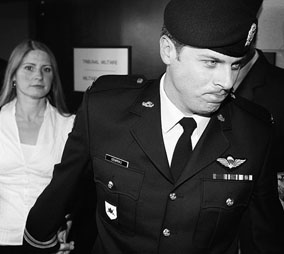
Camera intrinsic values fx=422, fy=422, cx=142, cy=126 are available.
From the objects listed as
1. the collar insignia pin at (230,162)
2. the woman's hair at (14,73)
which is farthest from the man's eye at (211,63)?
the woman's hair at (14,73)

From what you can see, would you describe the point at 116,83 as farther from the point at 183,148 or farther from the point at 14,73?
the point at 14,73

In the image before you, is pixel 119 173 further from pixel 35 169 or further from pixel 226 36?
pixel 35 169

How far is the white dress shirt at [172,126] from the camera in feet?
4.22

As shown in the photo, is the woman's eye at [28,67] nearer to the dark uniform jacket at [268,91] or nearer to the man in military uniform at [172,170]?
the man in military uniform at [172,170]

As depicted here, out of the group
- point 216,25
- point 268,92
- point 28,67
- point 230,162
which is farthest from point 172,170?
point 28,67

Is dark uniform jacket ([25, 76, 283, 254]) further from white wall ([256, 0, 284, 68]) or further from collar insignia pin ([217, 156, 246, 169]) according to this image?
white wall ([256, 0, 284, 68])

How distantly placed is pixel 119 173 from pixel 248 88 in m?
0.73

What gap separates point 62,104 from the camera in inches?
89.4

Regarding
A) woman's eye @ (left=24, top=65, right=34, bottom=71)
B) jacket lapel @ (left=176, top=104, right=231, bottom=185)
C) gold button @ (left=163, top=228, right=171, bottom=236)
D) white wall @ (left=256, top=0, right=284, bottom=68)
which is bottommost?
gold button @ (left=163, top=228, right=171, bottom=236)

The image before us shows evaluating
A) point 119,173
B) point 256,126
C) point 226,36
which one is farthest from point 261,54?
point 119,173

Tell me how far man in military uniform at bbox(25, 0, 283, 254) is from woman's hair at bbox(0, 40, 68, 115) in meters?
0.89

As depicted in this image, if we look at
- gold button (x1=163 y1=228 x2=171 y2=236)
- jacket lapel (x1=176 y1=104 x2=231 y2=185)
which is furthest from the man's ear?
gold button (x1=163 y1=228 x2=171 y2=236)

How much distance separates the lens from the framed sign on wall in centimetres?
262

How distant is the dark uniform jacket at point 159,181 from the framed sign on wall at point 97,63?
124cm
